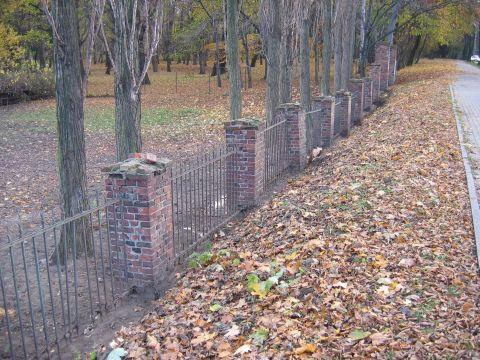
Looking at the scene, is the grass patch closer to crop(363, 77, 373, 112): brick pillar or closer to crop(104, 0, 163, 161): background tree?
crop(363, 77, 373, 112): brick pillar

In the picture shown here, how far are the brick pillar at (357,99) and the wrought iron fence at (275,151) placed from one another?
7.94 meters

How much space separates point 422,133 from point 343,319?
8401 millimetres

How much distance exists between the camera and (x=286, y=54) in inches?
570

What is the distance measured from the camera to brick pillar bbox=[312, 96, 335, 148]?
43.4 ft

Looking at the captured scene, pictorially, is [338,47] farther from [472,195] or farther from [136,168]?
[136,168]

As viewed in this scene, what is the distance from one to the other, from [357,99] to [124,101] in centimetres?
1230

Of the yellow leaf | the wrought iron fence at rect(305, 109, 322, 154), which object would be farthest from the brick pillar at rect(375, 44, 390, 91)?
the yellow leaf

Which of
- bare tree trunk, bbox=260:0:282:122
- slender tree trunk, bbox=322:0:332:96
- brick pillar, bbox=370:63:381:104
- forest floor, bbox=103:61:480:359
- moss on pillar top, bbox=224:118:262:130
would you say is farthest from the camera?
brick pillar, bbox=370:63:381:104

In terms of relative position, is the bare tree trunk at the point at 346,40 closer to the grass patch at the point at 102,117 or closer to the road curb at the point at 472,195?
the grass patch at the point at 102,117

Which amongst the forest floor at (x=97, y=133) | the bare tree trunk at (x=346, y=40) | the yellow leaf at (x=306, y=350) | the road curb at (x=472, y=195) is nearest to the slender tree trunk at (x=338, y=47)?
the bare tree trunk at (x=346, y=40)

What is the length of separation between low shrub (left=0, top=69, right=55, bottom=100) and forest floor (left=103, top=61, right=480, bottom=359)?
2264cm

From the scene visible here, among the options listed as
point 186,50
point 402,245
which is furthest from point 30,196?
point 186,50

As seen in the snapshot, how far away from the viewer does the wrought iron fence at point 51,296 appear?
397cm

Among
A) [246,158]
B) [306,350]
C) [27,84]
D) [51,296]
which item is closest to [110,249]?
[51,296]
